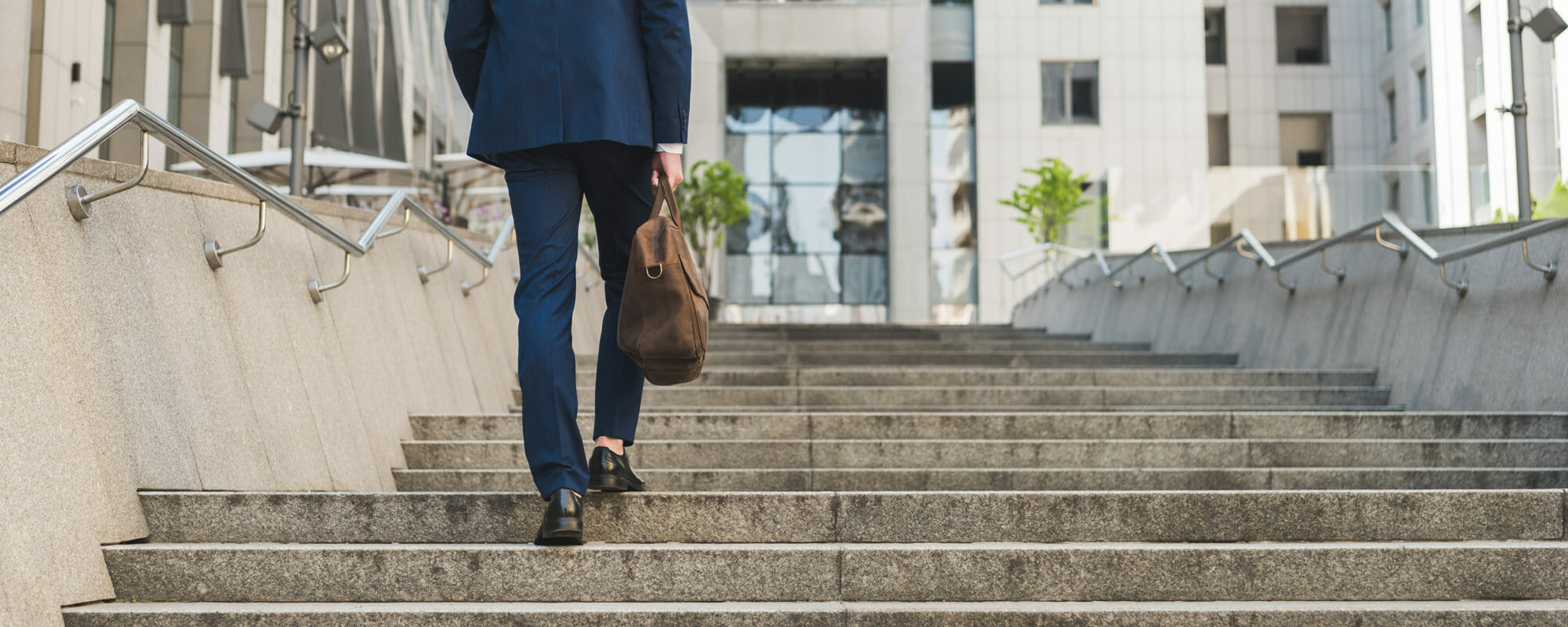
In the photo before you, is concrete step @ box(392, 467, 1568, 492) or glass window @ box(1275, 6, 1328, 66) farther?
glass window @ box(1275, 6, 1328, 66)

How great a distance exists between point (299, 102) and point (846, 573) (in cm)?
815

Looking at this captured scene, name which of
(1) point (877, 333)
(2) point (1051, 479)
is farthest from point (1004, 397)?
(1) point (877, 333)

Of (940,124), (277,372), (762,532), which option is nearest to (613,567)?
(762,532)

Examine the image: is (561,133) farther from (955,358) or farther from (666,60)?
(955,358)

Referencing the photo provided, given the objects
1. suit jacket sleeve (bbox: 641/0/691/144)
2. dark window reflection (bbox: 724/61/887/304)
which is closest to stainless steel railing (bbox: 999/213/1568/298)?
suit jacket sleeve (bbox: 641/0/691/144)

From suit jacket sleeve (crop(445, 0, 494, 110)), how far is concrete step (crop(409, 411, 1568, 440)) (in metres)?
2.45

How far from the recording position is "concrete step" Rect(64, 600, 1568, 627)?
3002 mm

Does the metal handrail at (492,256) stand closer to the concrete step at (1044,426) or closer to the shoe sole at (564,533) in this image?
the concrete step at (1044,426)

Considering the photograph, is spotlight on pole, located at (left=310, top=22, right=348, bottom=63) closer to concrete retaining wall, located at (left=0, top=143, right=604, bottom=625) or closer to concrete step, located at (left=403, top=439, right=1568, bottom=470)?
concrete retaining wall, located at (left=0, top=143, right=604, bottom=625)

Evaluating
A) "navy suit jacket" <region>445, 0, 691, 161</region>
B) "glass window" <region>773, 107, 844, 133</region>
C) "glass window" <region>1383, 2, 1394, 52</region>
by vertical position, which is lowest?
"navy suit jacket" <region>445, 0, 691, 161</region>

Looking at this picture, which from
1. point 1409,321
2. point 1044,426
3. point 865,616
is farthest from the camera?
point 1409,321

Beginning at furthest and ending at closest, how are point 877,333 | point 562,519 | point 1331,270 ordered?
point 877,333 < point 1331,270 < point 562,519

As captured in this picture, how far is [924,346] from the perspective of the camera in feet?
33.2

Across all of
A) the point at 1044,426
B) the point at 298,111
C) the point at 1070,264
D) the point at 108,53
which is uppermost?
the point at 108,53
